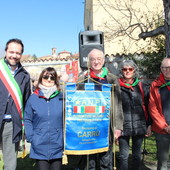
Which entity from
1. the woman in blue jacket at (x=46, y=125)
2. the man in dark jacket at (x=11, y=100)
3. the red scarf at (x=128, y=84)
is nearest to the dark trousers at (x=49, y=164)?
the woman in blue jacket at (x=46, y=125)

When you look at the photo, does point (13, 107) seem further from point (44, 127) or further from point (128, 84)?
point (128, 84)

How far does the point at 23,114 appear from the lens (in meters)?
2.46

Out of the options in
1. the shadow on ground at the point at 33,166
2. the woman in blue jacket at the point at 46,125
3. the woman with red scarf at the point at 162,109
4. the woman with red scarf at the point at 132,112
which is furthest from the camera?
the shadow on ground at the point at 33,166

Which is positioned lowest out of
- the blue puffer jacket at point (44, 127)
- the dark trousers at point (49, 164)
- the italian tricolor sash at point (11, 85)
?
the dark trousers at point (49, 164)

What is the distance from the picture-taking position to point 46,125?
224cm

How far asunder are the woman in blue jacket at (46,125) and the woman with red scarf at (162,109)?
116 centimetres

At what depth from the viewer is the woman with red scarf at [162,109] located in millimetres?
2521

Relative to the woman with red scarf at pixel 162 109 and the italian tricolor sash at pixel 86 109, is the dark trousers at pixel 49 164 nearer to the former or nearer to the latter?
the italian tricolor sash at pixel 86 109

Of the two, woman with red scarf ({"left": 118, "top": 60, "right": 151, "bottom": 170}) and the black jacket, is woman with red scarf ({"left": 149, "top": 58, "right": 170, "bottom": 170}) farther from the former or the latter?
the black jacket

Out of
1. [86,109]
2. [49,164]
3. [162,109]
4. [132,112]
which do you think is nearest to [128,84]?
[132,112]

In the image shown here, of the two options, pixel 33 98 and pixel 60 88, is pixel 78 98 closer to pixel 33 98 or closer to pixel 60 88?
pixel 60 88

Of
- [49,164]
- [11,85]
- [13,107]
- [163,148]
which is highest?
[11,85]

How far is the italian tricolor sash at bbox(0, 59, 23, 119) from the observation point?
2281 millimetres

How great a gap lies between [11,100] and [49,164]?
84 centimetres
